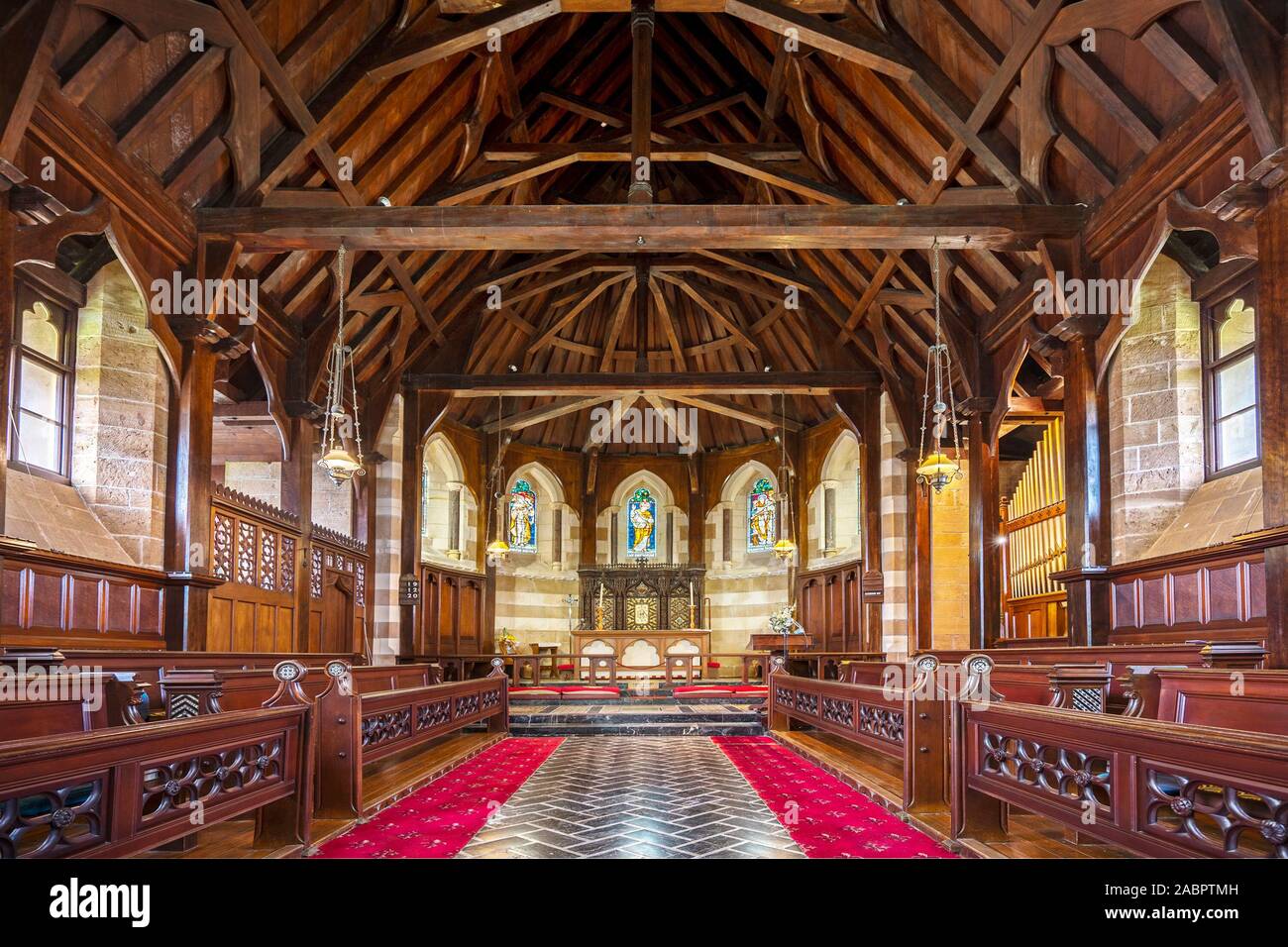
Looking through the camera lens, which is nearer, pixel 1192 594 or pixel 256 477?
pixel 1192 594

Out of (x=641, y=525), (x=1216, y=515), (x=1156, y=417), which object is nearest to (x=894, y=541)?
(x=1156, y=417)

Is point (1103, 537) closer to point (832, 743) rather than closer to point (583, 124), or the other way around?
point (832, 743)

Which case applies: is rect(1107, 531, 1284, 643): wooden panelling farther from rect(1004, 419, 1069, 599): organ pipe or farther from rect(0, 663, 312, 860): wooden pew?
rect(0, 663, 312, 860): wooden pew

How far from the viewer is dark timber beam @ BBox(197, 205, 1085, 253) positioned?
26.4 ft

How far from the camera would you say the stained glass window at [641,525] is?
2058 centimetres

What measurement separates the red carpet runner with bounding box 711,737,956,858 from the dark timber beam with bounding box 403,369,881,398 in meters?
6.86

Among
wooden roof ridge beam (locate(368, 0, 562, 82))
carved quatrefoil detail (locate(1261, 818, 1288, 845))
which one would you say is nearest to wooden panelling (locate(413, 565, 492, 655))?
wooden roof ridge beam (locate(368, 0, 562, 82))

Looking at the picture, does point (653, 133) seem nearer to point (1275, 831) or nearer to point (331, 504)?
point (331, 504)

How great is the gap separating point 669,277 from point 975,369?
6029mm

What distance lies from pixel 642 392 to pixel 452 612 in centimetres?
598

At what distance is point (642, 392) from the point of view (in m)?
14.2

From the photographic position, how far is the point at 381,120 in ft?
29.0

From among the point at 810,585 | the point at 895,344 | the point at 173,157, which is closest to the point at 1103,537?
the point at 895,344

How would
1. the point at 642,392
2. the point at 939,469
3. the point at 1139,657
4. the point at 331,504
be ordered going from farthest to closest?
the point at 642,392, the point at 331,504, the point at 939,469, the point at 1139,657
